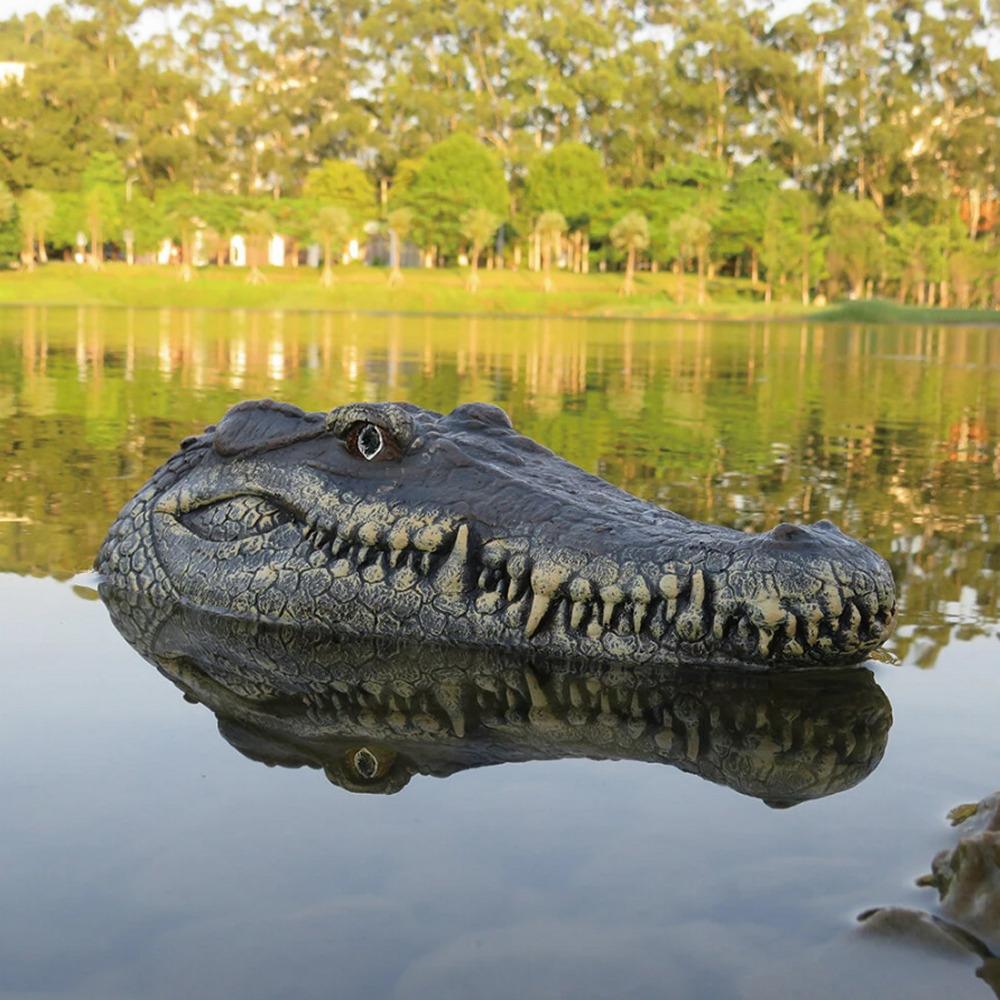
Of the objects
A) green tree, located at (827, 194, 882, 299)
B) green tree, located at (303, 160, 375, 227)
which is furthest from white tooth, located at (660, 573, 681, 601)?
green tree, located at (827, 194, 882, 299)

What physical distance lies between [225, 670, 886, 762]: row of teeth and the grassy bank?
52744mm

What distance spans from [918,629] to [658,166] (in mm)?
96155

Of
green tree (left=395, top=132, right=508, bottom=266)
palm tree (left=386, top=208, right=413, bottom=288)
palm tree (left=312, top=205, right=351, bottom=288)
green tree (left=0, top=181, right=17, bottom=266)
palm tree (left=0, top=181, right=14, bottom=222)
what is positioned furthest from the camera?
green tree (left=395, top=132, right=508, bottom=266)

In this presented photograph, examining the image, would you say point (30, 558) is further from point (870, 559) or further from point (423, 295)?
point (423, 295)

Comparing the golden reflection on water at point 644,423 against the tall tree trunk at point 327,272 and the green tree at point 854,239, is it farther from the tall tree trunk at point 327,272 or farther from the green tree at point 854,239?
the green tree at point 854,239

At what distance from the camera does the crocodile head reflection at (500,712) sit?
125 inches

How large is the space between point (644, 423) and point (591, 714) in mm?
8259

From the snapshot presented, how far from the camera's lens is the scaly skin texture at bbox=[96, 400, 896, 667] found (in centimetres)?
349

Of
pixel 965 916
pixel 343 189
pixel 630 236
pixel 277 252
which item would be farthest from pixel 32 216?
pixel 965 916

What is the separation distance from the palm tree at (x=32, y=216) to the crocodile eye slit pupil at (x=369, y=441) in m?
68.9

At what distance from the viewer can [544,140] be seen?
328 ft

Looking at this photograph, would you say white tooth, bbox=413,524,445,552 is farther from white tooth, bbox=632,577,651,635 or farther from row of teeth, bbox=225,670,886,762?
white tooth, bbox=632,577,651,635

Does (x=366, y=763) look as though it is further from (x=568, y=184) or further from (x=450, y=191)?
(x=568, y=184)

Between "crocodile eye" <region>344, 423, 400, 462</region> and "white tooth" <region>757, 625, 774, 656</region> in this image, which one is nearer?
"white tooth" <region>757, 625, 774, 656</region>
